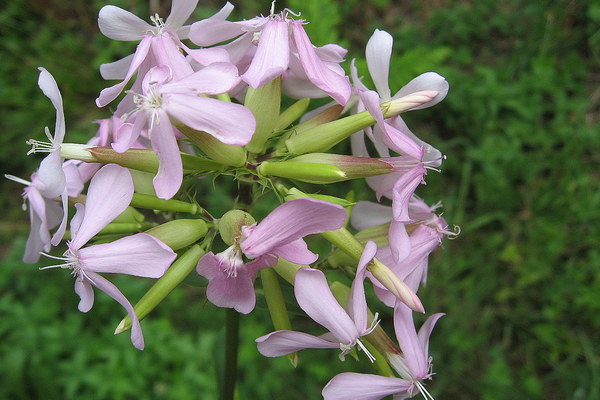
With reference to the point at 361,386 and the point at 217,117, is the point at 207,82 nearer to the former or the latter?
the point at 217,117

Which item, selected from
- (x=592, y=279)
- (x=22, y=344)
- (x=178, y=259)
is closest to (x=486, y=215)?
(x=592, y=279)

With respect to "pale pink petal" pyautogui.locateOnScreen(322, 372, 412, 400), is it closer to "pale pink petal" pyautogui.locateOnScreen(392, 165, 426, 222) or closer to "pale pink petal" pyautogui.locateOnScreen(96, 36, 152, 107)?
"pale pink petal" pyautogui.locateOnScreen(392, 165, 426, 222)

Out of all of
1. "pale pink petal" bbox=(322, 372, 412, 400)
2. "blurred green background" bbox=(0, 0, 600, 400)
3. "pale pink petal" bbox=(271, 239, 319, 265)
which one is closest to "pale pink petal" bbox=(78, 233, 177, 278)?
"pale pink petal" bbox=(271, 239, 319, 265)

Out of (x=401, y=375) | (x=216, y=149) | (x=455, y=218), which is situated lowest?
(x=455, y=218)

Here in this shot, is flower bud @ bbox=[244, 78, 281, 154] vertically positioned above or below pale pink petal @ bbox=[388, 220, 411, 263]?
above

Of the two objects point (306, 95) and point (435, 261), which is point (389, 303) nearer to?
point (306, 95)

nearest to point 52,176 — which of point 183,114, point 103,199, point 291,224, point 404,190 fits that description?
point 103,199

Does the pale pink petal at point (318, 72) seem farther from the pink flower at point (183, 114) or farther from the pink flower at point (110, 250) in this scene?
the pink flower at point (110, 250)
